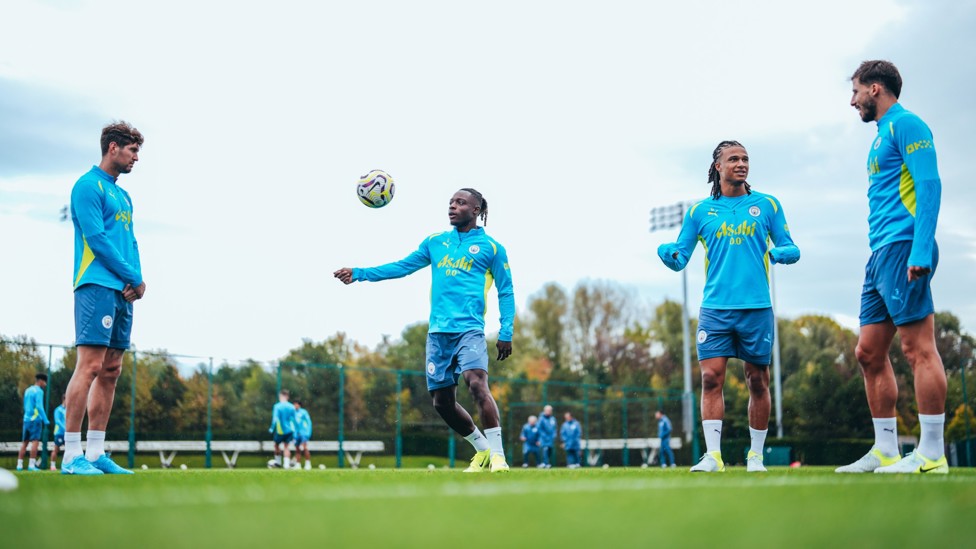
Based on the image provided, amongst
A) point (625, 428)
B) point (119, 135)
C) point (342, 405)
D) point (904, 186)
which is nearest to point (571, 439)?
point (625, 428)

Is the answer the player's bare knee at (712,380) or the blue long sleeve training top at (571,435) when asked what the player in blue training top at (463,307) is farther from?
the blue long sleeve training top at (571,435)

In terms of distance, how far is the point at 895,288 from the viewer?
5.09m

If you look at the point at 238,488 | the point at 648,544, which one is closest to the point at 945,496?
the point at 648,544

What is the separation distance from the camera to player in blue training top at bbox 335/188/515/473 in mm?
6785

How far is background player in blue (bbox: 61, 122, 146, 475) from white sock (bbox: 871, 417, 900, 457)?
4650mm

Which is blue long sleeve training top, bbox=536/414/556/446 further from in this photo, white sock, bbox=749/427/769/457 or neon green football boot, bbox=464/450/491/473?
white sock, bbox=749/427/769/457

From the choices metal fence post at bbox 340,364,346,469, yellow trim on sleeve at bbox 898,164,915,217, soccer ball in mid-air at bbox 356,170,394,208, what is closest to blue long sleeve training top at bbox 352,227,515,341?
soccer ball in mid-air at bbox 356,170,394,208

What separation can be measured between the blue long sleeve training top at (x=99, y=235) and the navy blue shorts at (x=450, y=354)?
2151 millimetres

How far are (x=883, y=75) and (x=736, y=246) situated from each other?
1386 mm

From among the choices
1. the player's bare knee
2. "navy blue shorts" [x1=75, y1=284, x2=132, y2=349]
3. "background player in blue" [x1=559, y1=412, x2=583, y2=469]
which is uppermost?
"navy blue shorts" [x1=75, y1=284, x2=132, y2=349]

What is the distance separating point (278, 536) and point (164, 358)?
20.2m

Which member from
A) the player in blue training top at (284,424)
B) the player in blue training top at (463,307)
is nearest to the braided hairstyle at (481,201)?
the player in blue training top at (463,307)

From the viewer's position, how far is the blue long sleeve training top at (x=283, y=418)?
20.2 metres

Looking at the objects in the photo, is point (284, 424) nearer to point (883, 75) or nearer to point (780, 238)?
point (780, 238)
